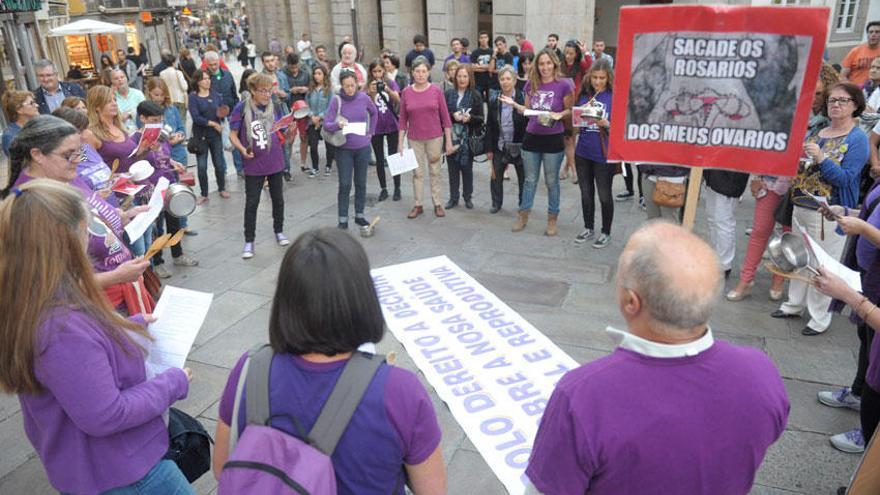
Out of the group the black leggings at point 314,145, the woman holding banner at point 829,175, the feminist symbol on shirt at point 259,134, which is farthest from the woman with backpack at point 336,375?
the black leggings at point 314,145

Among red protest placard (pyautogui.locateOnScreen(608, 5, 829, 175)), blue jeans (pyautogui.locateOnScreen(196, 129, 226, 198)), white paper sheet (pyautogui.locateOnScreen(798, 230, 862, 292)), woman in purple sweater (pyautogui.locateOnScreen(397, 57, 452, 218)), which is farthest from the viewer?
blue jeans (pyautogui.locateOnScreen(196, 129, 226, 198))

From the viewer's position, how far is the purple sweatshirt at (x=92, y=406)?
5.97 ft

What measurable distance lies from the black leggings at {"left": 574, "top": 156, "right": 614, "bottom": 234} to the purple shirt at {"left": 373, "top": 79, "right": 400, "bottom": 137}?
2947 millimetres

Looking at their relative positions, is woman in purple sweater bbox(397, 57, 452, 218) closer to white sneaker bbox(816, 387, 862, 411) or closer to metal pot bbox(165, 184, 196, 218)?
metal pot bbox(165, 184, 196, 218)

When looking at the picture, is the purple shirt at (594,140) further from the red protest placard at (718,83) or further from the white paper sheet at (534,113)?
the red protest placard at (718,83)

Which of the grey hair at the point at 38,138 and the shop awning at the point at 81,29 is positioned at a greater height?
the shop awning at the point at 81,29

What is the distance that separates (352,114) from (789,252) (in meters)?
4.83

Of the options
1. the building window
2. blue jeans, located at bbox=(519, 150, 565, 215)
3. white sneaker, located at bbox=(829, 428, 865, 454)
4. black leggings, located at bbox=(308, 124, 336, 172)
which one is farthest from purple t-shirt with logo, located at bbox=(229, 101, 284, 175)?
the building window

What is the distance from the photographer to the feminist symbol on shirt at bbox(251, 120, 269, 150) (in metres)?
6.34

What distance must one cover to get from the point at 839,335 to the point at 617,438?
416 cm

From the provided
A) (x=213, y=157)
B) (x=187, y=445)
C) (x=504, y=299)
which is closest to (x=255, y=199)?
(x=213, y=157)

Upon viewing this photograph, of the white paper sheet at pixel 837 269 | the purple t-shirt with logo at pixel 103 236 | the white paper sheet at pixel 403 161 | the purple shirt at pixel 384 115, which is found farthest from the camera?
the purple shirt at pixel 384 115

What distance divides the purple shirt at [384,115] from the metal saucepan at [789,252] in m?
5.72

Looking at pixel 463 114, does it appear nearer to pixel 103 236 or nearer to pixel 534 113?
pixel 534 113
